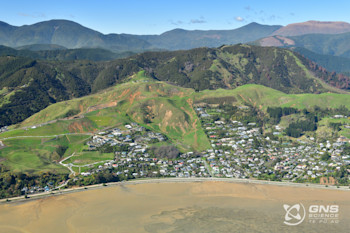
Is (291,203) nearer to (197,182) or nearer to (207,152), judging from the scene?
(197,182)

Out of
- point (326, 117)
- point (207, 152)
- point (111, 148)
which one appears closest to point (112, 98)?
point (111, 148)

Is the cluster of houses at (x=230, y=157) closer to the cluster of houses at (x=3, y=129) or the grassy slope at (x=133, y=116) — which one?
the grassy slope at (x=133, y=116)

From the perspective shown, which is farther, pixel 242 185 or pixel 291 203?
pixel 242 185

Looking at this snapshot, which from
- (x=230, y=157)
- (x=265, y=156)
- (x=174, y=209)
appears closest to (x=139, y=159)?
(x=230, y=157)

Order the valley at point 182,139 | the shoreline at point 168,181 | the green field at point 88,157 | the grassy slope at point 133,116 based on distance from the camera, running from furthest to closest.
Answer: the grassy slope at point 133,116, the green field at point 88,157, the valley at point 182,139, the shoreline at point 168,181

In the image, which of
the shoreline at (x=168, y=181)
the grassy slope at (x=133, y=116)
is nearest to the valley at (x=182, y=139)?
the grassy slope at (x=133, y=116)

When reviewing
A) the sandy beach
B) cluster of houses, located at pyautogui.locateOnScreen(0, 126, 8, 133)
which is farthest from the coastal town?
cluster of houses, located at pyautogui.locateOnScreen(0, 126, 8, 133)

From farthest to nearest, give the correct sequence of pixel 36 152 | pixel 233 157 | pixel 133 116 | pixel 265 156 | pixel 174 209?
pixel 133 116 < pixel 265 156 < pixel 233 157 < pixel 36 152 < pixel 174 209

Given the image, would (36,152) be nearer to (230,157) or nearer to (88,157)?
(88,157)
